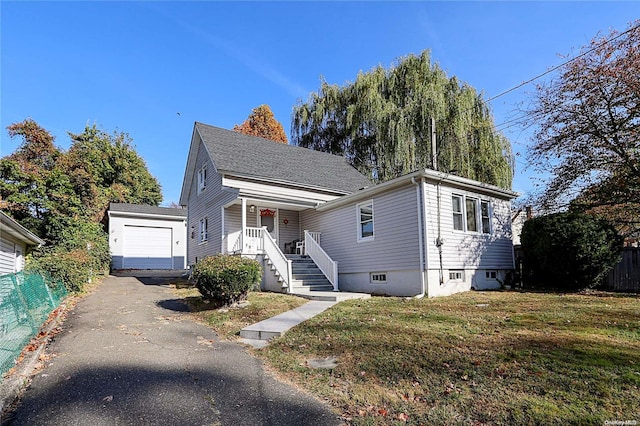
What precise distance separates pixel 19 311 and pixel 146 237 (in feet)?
58.3

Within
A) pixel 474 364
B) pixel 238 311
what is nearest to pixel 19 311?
pixel 238 311

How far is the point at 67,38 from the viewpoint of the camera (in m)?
11.4

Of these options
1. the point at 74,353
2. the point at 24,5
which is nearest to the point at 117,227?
the point at 24,5

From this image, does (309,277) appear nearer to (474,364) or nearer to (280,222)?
(280,222)

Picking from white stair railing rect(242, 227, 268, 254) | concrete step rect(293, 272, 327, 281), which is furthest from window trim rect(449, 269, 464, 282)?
white stair railing rect(242, 227, 268, 254)

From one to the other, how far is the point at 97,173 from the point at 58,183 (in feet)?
28.9

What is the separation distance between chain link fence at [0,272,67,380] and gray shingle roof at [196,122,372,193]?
7.39 meters

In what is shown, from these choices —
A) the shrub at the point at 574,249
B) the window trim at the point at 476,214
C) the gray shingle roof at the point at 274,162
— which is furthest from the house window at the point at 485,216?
the gray shingle roof at the point at 274,162

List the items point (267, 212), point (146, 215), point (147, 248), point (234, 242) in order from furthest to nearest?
point (147, 248) → point (146, 215) → point (267, 212) → point (234, 242)

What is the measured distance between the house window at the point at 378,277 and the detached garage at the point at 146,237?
16.0m

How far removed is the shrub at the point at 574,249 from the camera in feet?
34.7

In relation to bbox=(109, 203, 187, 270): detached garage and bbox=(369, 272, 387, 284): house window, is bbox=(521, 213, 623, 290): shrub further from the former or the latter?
bbox=(109, 203, 187, 270): detached garage

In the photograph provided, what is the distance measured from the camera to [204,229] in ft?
56.2

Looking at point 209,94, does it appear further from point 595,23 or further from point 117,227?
point 595,23
